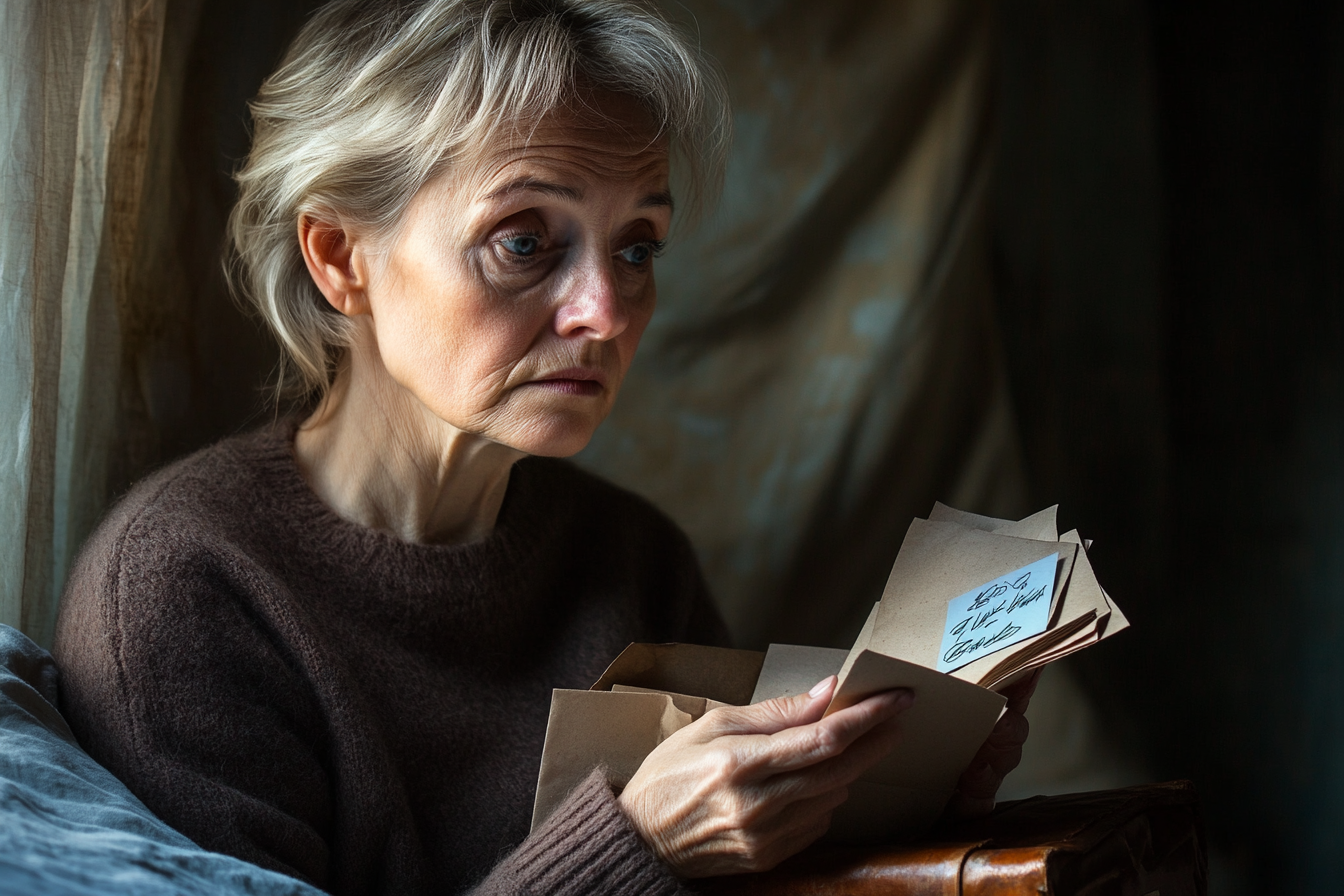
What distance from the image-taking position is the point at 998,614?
86cm

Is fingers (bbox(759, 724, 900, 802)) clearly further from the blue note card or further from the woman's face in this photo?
the woman's face

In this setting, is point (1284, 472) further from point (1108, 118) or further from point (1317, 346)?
point (1108, 118)

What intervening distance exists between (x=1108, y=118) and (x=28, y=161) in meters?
1.43

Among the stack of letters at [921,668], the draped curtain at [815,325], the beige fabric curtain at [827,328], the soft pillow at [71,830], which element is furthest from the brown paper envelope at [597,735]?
the beige fabric curtain at [827,328]

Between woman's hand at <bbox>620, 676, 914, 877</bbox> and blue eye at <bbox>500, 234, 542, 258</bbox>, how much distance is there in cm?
48

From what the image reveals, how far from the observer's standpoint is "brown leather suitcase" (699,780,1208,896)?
76 cm

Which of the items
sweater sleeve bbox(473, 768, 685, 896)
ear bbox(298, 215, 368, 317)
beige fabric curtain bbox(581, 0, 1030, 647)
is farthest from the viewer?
beige fabric curtain bbox(581, 0, 1030, 647)

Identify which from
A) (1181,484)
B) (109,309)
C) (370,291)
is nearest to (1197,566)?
(1181,484)

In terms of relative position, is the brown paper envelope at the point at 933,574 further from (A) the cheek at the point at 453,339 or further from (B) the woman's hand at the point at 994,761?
(A) the cheek at the point at 453,339

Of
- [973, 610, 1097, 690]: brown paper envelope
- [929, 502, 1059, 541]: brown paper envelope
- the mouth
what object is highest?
the mouth

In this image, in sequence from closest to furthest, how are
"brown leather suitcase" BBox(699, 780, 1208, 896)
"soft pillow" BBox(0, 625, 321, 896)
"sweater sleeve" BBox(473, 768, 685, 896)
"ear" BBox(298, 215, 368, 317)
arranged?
"soft pillow" BBox(0, 625, 321, 896), "brown leather suitcase" BBox(699, 780, 1208, 896), "sweater sleeve" BBox(473, 768, 685, 896), "ear" BBox(298, 215, 368, 317)

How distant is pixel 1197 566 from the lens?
156cm

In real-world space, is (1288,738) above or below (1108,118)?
below

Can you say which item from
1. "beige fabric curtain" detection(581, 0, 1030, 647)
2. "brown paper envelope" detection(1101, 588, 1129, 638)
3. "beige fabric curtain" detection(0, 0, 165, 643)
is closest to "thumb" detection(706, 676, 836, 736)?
"brown paper envelope" detection(1101, 588, 1129, 638)
